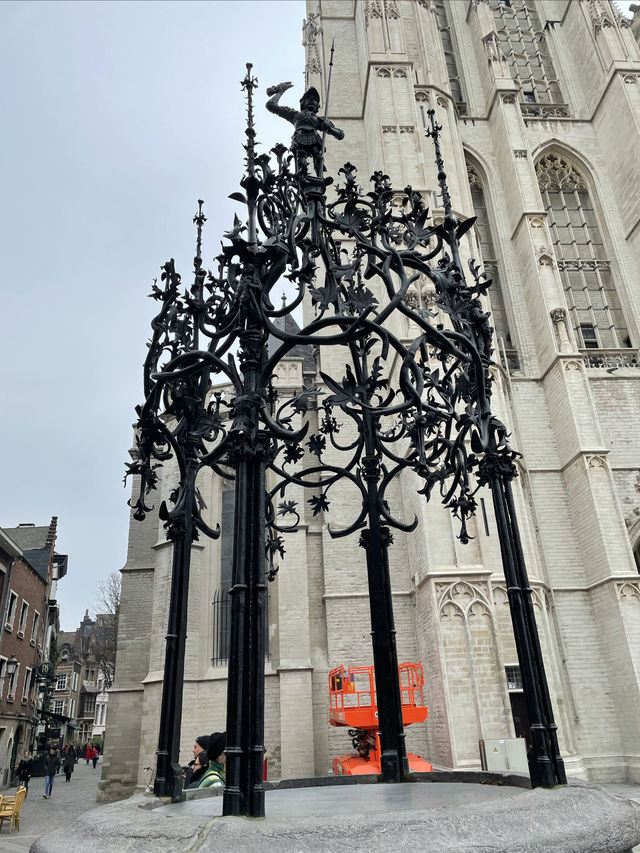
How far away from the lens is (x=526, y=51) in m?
24.8

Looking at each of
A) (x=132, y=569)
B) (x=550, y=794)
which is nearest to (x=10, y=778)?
(x=132, y=569)

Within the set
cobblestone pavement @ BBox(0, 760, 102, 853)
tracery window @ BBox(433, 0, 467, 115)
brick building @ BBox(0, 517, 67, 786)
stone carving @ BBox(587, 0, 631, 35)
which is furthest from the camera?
tracery window @ BBox(433, 0, 467, 115)

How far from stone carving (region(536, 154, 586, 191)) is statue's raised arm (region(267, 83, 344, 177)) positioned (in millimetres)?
19227

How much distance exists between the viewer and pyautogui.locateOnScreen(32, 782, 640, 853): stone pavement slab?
2174mm

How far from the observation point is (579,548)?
14.6 metres

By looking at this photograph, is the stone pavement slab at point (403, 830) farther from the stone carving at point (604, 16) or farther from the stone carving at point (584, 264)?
the stone carving at point (604, 16)

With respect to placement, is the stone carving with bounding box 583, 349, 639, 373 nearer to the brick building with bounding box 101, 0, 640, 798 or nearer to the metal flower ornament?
the brick building with bounding box 101, 0, 640, 798

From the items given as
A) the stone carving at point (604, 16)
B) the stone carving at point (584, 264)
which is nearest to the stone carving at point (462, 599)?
the stone carving at point (584, 264)

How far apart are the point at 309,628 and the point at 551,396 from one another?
8566 millimetres

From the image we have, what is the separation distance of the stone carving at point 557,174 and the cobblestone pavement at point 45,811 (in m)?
21.7

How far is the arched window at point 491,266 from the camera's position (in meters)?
17.8

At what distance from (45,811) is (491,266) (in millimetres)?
18426

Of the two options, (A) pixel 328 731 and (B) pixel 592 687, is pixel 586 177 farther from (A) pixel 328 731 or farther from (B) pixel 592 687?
(A) pixel 328 731

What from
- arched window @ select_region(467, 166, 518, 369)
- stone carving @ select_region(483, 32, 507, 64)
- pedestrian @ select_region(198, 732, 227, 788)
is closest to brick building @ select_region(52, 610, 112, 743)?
arched window @ select_region(467, 166, 518, 369)
